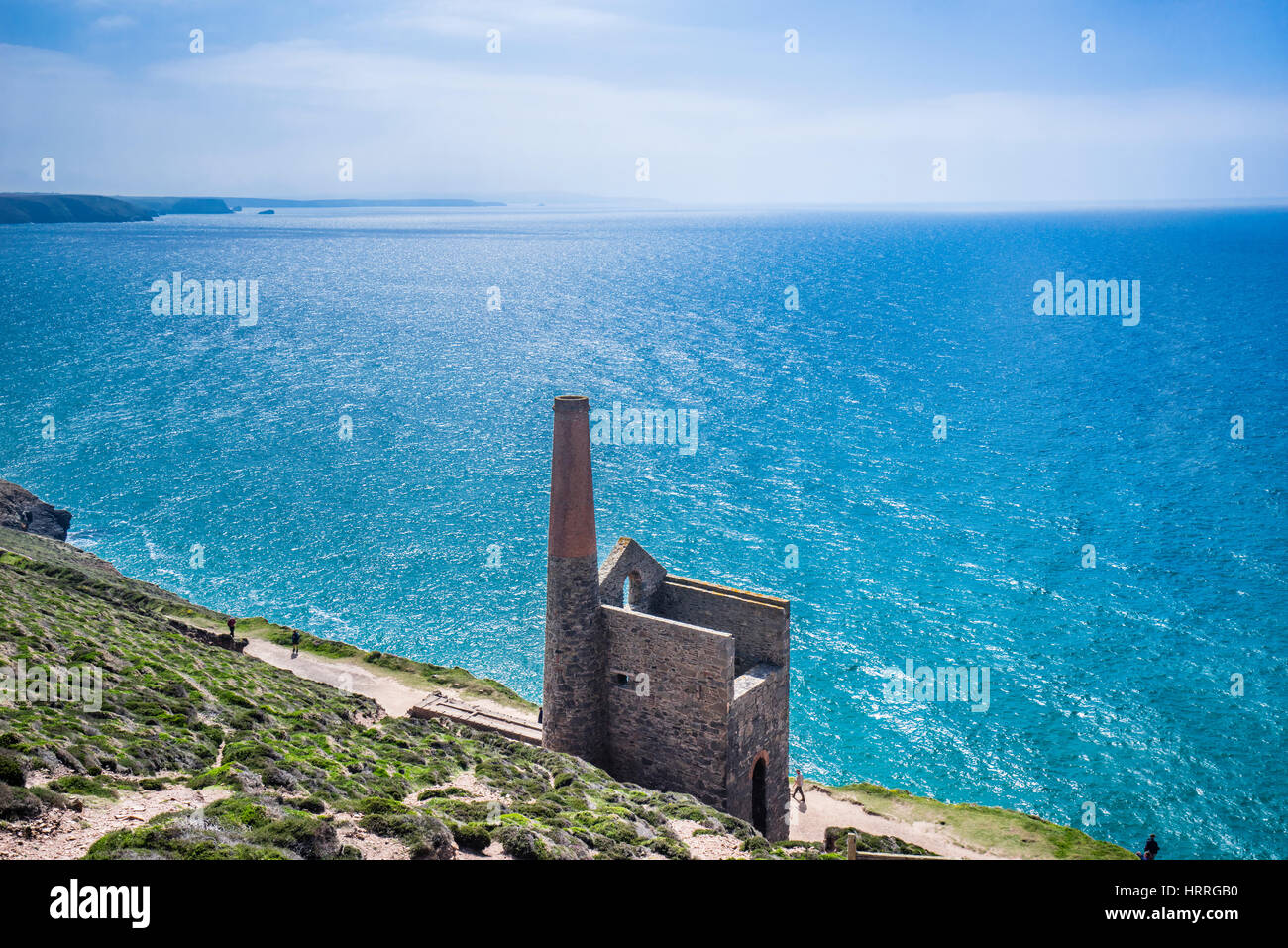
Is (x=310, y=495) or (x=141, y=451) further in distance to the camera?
(x=141, y=451)

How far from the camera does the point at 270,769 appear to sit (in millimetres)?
18172

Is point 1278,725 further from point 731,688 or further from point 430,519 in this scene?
point 430,519

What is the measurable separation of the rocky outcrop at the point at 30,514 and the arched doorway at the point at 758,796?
2003 inches

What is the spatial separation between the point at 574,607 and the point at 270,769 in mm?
9206

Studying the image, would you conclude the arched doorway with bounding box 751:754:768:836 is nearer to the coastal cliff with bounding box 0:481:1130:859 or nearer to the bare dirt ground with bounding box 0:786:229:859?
the coastal cliff with bounding box 0:481:1130:859

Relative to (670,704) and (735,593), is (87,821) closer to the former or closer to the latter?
(670,704)

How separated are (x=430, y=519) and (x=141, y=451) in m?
31.3

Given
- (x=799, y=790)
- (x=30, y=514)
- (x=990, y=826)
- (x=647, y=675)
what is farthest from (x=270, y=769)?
(x=30, y=514)

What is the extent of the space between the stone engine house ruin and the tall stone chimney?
0.03m

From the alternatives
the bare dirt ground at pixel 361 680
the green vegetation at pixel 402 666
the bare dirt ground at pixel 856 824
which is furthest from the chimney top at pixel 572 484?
the green vegetation at pixel 402 666

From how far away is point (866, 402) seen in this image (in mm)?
93250

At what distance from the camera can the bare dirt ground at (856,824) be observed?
3092 centimetres
